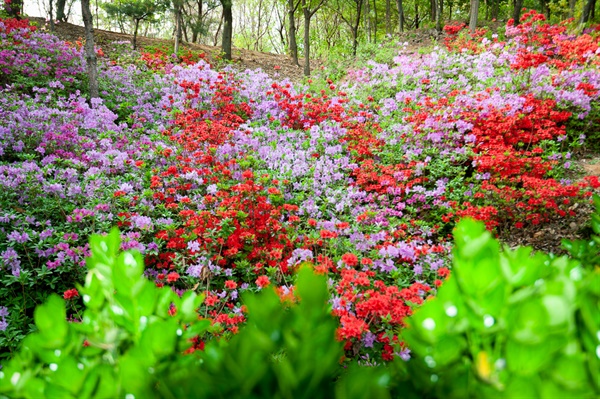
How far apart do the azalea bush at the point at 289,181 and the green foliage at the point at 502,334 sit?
119 cm

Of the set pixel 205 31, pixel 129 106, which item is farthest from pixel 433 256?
pixel 205 31

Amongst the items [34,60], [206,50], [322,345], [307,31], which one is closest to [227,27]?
[206,50]

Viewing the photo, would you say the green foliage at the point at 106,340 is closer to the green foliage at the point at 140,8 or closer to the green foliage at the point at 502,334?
the green foliage at the point at 502,334

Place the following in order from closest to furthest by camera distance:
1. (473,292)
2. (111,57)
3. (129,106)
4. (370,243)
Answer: (473,292) < (370,243) < (129,106) < (111,57)

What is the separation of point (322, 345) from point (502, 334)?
0.39 meters

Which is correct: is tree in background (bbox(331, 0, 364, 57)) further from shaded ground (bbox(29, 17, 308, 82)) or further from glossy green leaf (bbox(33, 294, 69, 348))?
glossy green leaf (bbox(33, 294, 69, 348))

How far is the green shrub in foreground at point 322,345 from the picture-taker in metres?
0.66

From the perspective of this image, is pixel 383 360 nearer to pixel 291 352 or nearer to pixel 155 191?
pixel 291 352

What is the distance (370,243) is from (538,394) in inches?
141

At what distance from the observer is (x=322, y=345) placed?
0.69 meters

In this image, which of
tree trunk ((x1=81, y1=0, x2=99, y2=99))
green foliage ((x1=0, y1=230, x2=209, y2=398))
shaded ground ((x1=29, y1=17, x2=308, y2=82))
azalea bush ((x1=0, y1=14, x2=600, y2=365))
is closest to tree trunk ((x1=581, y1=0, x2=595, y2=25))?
azalea bush ((x1=0, y1=14, x2=600, y2=365))

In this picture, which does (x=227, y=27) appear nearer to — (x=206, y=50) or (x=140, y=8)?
(x=206, y=50)

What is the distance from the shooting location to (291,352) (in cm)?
68

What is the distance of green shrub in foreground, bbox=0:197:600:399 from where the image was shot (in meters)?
0.66
